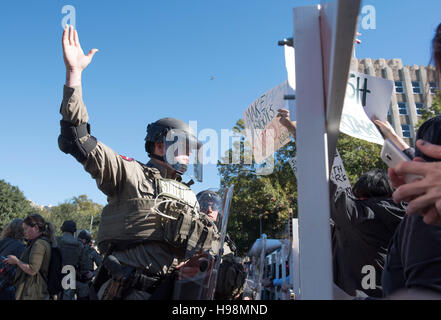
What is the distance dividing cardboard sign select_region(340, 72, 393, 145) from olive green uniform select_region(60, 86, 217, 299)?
121cm

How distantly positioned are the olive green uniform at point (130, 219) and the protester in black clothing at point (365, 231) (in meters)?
1.19

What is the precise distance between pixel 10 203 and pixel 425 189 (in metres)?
35.2

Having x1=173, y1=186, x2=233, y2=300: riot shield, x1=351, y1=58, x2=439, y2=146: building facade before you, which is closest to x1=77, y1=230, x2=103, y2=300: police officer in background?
x1=173, y1=186, x2=233, y2=300: riot shield

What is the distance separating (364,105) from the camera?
1652 millimetres

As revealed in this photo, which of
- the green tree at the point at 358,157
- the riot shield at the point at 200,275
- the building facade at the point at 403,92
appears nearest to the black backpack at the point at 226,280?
the riot shield at the point at 200,275

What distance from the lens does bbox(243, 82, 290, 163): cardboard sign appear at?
2.36 metres

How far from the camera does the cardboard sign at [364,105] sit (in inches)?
55.5

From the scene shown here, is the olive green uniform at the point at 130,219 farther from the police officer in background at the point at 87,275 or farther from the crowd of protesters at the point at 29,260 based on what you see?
the police officer in background at the point at 87,275

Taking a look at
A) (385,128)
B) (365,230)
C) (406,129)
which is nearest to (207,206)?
(365,230)

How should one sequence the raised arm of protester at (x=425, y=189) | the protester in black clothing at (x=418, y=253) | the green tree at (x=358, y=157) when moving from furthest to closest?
the green tree at (x=358, y=157)
the protester in black clothing at (x=418, y=253)
the raised arm of protester at (x=425, y=189)

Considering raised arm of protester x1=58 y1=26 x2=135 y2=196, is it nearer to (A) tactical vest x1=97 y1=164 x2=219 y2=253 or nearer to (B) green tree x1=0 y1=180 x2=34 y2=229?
(A) tactical vest x1=97 y1=164 x2=219 y2=253
